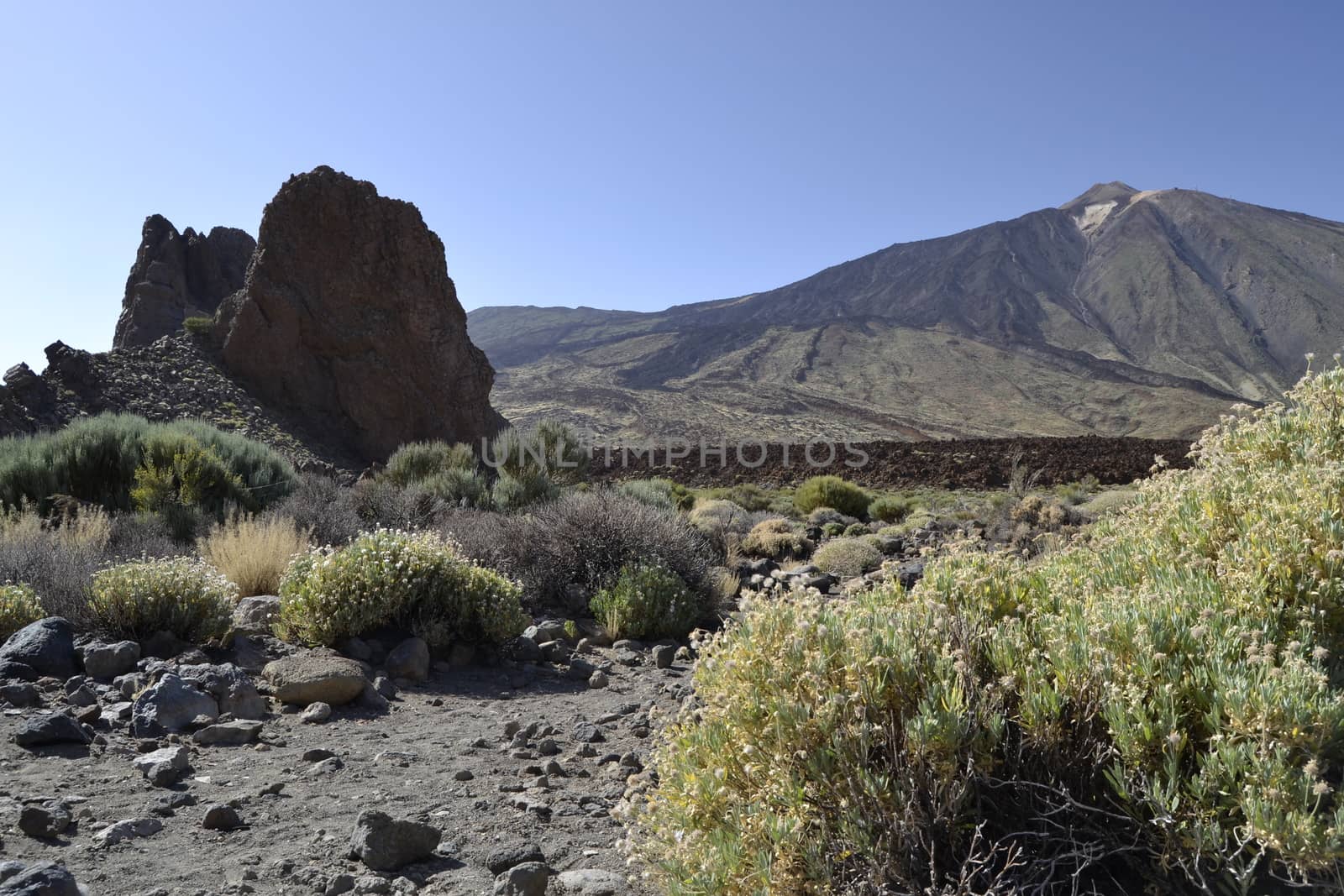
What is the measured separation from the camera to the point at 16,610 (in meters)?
5.62

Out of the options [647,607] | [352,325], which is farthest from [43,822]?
[352,325]

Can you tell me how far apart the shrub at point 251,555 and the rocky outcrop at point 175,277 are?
20.6m

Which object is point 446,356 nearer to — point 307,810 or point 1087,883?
point 307,810

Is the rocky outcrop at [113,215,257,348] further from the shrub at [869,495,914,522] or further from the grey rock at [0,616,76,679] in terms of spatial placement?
the grey rock at [0,616,76,679]

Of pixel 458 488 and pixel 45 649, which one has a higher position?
pixel 458 488

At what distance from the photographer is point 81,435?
1069 cm

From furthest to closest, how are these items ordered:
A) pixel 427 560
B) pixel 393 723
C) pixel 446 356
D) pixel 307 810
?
pixel 446 356, pixel 427 560, pixel 393 723, pixel 307 810

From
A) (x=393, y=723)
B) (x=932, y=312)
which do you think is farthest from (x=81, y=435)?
(x=932, y=312)

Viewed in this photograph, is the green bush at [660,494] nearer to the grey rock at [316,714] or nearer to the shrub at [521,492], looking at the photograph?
the shrub at [521,492]

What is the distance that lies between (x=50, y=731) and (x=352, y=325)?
644 inches

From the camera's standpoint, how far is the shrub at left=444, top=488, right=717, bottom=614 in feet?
27.2

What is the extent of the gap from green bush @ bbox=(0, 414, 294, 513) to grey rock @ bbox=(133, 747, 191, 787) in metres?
6.74

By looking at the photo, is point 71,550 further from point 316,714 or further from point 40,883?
point 40,883

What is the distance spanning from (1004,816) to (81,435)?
11723 millimetres
